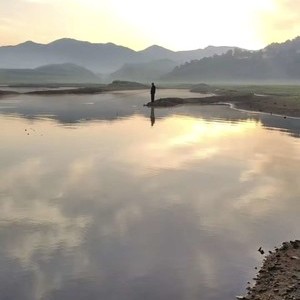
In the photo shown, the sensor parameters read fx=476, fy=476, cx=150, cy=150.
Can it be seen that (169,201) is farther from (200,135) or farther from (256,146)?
(200,135)

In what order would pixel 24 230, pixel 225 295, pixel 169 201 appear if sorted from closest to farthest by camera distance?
pixel 225 295 < pixel 24 230 < pixel 169 201

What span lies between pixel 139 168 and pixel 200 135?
47.1 ft

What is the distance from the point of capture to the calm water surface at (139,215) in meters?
11.0

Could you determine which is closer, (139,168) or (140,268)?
(140,268)

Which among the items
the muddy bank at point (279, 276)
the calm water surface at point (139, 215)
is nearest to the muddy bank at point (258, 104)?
the calm water surface at point (139, 215)

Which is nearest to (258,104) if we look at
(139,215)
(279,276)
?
(139,215)

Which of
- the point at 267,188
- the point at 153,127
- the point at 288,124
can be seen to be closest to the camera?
the point at 267,188

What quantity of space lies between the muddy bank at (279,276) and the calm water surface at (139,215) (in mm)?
337

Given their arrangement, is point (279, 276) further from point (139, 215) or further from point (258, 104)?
point (258, 104)

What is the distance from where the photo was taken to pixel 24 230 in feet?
45.4

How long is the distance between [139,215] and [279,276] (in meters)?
5.65

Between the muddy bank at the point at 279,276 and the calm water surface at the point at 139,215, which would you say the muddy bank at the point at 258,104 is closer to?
the calm water surface at the point at 139,215

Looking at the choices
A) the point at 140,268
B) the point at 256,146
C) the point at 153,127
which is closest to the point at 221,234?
the point at 140,268

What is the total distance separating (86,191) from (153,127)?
2252cm
